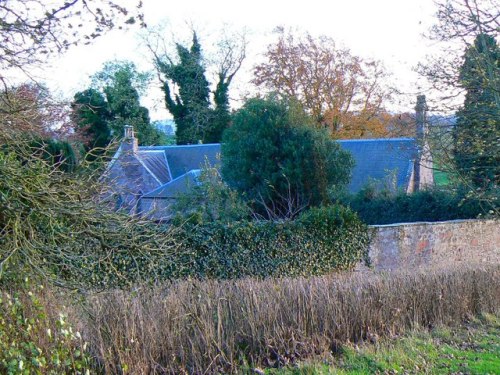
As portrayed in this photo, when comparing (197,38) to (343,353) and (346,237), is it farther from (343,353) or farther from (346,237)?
(343,353)

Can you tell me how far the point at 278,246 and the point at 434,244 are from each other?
233 inches

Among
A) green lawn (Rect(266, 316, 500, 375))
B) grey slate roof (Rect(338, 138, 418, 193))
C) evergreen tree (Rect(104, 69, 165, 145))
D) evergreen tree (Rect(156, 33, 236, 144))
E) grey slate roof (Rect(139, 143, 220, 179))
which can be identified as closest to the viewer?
green lawn (Rect(266, 316, 500, 375))

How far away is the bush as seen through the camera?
20703 mm

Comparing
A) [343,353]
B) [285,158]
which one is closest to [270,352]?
[343,353]

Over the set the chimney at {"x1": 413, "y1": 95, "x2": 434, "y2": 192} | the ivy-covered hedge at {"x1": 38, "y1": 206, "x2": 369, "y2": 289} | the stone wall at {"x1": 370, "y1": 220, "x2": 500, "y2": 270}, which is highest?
the chimney at {"x1": 413, "y1": 95, "x2": 434, "y2": 192}

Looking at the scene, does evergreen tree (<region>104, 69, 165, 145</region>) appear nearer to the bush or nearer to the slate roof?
the slate roof

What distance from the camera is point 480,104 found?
1211 centimetres

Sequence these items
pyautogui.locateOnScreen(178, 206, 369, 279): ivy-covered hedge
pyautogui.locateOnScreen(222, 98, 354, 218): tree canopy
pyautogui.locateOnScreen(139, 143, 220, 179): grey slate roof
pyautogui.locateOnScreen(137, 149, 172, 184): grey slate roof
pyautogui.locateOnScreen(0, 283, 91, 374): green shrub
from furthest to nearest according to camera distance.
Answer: pyautogui.locateOnScreen(139, 143, 220, 179): grey slate roof
pyautogui.locateOnScreen(137, 149, 172, 184): grey slate roof
pyautogui.locateOnScreen(222, 98, 354, 218): tree canopy
pyautogui.locateOnScreen(178, 206, 369, 279): ivy-covered hedge
pyautogui.locateOnScreen(0, 283, 91, 374): green shrub

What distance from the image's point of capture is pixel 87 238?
6.81 metres

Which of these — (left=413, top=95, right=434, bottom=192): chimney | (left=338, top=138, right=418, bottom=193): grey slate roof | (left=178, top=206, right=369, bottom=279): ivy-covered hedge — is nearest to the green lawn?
(left=178, top=206, right=369, bottom=279): ivy-covered hedge

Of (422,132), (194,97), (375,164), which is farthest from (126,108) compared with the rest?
(422,132)

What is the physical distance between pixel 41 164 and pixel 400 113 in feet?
31.4

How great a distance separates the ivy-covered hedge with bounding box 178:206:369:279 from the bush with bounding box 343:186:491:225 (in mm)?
5907

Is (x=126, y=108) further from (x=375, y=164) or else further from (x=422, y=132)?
(x=422, y=132)
